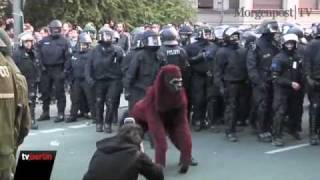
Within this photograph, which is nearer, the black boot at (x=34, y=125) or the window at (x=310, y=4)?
the black boot at (x=34, y=125)

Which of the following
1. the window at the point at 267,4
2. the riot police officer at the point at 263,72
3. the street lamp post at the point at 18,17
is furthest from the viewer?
the window at the point at 267,4

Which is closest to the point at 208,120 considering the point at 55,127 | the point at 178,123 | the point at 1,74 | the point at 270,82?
the point at 270,82

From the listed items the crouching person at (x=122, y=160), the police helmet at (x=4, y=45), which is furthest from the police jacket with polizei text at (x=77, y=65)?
the police helmet at (x=4, y=45)

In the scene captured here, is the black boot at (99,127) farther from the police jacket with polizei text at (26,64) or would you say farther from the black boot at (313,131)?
the black boot at (313,131)

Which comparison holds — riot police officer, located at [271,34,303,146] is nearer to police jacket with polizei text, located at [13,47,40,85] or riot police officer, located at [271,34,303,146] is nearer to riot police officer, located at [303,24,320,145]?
riot police officer, located at [303,24,320,145]

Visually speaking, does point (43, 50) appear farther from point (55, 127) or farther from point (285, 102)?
point (285, 102)

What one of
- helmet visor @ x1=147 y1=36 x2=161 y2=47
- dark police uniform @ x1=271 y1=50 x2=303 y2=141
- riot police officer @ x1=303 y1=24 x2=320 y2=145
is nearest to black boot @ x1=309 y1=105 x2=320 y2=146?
riot police officer @ x1=303 y1=24 x2=320 y2=145

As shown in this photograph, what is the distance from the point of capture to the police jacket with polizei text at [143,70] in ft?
38.2

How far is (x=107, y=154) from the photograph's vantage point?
6164 mm

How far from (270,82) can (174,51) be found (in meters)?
1.63

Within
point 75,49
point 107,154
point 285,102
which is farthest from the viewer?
point 75,49

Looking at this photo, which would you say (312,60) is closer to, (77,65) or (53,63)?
(77,65)

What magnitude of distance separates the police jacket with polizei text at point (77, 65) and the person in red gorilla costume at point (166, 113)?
14.9 feet

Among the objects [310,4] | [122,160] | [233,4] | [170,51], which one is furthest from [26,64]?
[310,4]
